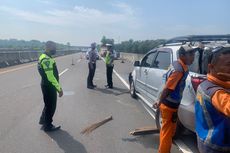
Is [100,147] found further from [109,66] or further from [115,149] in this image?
[109,66]

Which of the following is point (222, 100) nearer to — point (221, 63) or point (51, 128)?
point (221, 63)

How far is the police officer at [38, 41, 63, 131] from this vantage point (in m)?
6.62

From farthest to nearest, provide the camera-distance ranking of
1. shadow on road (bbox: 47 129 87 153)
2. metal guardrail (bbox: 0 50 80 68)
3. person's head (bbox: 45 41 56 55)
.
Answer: metal guardrail (bbox: 0 50 80 68) < person's head (bbox: 45 41 56 55) < shadow on road (bbox: 47 129 87 153)

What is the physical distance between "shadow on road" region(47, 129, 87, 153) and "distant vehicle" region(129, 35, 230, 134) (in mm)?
1623

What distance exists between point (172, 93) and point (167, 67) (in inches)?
85.1

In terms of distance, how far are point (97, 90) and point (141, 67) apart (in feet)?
13.4

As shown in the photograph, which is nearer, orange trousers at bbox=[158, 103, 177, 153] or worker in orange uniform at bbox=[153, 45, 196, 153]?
worker in orange uniform at bbox=[153, 45, 196, 153]

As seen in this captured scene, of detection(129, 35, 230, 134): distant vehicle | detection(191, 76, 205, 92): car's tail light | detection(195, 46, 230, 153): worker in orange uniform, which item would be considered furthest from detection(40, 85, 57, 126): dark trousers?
detection(195, 46, 230, 153): worker in orange uniform

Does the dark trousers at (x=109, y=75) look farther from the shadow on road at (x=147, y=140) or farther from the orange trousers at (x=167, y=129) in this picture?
the orange trousers at (x=167, y=129)

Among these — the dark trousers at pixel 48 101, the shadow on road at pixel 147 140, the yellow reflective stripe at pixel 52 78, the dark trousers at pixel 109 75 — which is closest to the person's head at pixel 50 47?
the yellow reflective stripe at pixel 52 78

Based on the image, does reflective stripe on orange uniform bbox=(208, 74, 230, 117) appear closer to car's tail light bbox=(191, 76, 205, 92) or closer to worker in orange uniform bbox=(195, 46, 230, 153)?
worker in orange uniform bbox=(195, 46, 230, 153)

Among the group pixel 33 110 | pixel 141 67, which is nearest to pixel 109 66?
pixel 141 67

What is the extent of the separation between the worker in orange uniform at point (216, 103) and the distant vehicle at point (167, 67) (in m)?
0.62

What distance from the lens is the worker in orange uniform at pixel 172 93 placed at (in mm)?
4629
